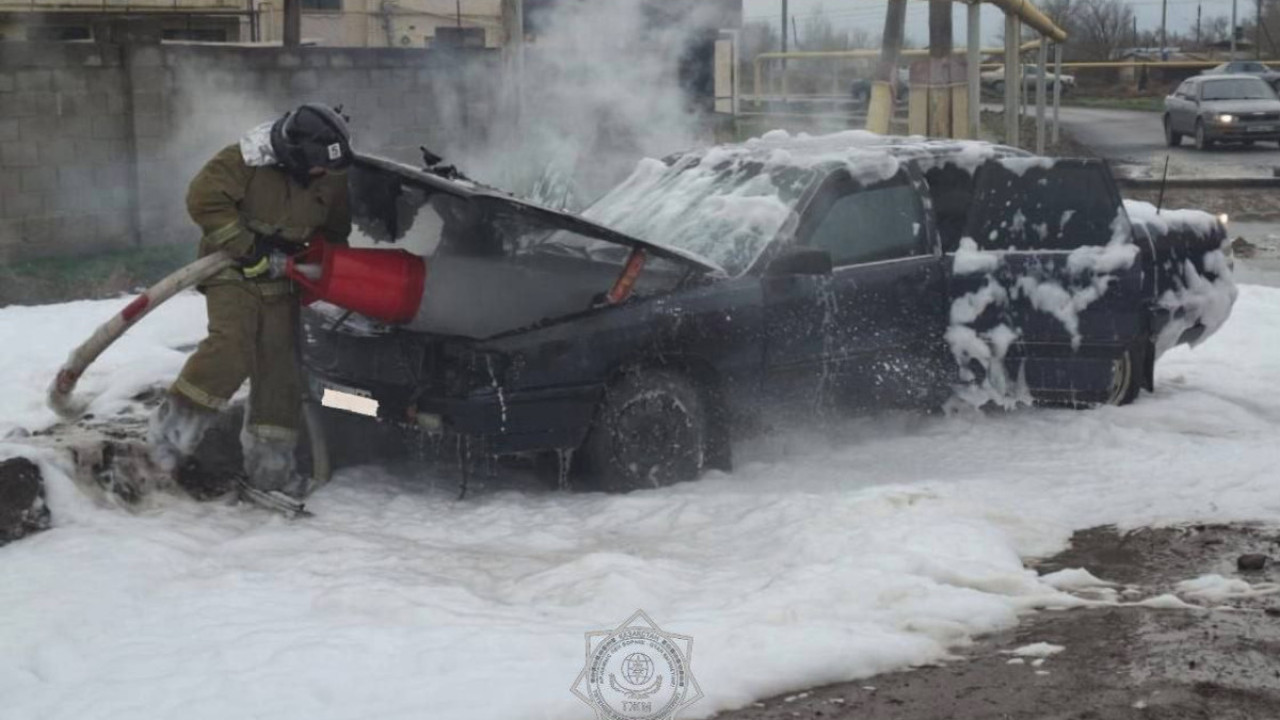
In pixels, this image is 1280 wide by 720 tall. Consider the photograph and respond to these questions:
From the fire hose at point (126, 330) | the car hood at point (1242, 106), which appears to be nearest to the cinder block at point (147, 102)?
the fire hose at point (126, 330)

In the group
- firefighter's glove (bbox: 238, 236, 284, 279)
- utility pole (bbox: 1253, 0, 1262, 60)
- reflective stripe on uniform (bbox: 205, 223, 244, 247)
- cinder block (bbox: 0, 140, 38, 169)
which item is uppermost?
utility pole (bbox: 1253, 0, 1262, 60)

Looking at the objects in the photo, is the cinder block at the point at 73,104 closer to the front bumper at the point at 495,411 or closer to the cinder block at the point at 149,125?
the cinder block at the point at 149,125

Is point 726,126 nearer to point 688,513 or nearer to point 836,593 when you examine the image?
point 688,513

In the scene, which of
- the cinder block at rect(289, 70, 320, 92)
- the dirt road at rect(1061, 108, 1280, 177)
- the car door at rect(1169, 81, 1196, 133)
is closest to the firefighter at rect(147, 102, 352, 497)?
the cinder block at rect(289, 70, 320, 92)

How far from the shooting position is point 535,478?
720cm

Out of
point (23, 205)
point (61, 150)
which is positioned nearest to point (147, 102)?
point (61, 150)

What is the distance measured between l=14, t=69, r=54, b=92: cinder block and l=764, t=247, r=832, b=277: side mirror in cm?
975

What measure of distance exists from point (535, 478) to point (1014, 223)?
272 centimetres

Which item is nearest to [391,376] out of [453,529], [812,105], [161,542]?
[453,529]

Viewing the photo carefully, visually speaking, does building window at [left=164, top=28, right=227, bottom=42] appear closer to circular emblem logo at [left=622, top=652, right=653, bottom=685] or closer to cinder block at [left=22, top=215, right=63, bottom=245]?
cinder block at [left=22, top=215, right=63, bottom=245]

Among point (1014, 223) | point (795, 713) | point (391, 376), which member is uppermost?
point (1014, 223)

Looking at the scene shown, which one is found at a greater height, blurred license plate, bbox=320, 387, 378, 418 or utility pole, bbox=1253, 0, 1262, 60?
utility pole, bbox=1253, 0, 1262, 60

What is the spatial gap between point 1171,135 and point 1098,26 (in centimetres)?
3211

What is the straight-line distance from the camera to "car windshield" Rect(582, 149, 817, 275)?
7359 millimetres
